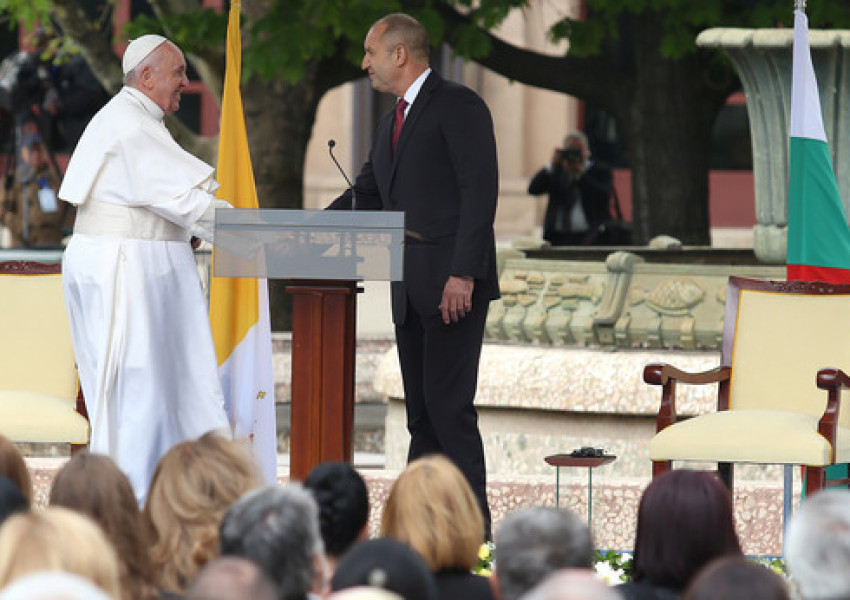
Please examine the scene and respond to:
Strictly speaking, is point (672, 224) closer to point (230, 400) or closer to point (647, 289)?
point (647, 289)

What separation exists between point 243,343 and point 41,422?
79 centimetres

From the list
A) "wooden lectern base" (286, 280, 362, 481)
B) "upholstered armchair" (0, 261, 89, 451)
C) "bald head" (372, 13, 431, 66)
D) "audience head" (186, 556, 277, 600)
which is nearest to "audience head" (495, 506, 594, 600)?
"audience head" (186, 556, 277, 600)

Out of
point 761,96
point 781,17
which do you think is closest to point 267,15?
point 781,17

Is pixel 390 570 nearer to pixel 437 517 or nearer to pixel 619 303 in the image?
pixel 437 517

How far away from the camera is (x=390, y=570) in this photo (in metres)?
3.92

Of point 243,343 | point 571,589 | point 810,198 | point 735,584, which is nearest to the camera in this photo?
point 571,589

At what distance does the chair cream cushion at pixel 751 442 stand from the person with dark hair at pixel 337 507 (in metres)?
2.49

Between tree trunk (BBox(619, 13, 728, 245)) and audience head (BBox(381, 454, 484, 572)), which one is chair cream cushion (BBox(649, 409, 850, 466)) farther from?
tree trunk (BBox(619, 13, 728, 245))

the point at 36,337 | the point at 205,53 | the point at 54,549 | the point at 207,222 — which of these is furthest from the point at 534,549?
the point at 205,53

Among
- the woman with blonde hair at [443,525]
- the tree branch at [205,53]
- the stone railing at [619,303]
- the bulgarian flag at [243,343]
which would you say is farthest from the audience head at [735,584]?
the tree branch at [205,53]

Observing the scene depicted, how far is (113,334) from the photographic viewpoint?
6.81 m

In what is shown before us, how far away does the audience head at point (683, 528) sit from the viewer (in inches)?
172

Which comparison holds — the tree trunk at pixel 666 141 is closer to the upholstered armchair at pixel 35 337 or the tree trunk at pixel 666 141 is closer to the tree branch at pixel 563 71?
the tree branch at pixel 563 71

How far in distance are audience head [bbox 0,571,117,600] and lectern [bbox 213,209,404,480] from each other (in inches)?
122
